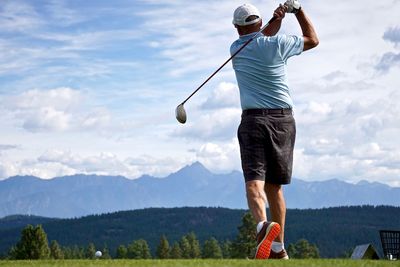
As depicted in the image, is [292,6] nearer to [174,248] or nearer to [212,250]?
[212,250]

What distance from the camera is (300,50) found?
10297 mm

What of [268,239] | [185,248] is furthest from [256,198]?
[185,248]

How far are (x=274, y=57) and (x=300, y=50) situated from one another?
371 mm

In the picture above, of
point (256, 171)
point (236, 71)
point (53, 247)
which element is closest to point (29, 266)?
point (256, 171)

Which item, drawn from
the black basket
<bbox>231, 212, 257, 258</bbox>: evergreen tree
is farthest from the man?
<bbox>231, 212, 257, 258</bbox>: evergreen tree

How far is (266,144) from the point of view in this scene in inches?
396

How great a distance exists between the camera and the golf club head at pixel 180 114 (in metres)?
11.2

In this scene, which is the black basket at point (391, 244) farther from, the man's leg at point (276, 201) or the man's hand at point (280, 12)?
the man's hand at point (280, 12)

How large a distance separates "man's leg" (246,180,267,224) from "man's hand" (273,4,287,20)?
2134 millimetres

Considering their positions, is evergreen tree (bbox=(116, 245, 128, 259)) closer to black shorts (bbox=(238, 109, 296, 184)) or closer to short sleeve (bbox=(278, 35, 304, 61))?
black shorts (bbox=(238, 109, 296, 184))

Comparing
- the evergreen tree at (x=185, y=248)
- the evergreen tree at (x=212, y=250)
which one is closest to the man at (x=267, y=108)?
the evergreen tree at (x=212, y=250)

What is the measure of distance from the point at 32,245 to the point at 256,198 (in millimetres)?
108695

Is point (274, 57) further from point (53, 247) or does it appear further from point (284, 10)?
point (53, 247)

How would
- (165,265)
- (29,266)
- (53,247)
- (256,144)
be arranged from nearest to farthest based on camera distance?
(165,265), (29,266), (256,144), (53,247)
